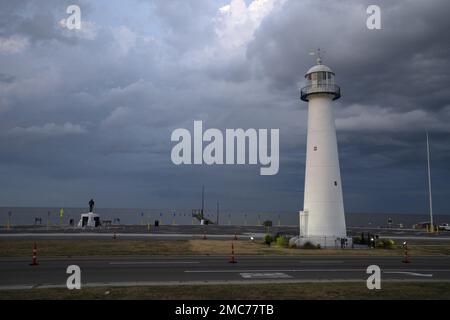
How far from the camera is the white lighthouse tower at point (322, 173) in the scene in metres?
31.7

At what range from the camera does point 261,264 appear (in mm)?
20328

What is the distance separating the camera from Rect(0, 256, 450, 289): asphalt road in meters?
14.9

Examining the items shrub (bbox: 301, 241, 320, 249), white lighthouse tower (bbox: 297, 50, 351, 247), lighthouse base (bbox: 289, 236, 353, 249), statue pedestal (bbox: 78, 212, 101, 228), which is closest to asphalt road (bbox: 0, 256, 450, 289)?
shrub (bbox: 301, 241, 320, 249)

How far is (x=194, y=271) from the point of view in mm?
17422

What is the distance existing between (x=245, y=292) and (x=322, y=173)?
68.9 ft

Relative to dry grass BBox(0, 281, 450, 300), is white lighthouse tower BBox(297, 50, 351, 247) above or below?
above

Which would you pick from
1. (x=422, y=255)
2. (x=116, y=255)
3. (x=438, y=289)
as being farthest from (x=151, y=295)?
(x=422, y=255)

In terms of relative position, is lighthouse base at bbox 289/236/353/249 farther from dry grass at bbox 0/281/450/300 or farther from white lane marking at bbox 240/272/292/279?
dry grass at bbox 0/281/450/300

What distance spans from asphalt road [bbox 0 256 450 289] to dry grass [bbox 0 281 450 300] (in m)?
1.45

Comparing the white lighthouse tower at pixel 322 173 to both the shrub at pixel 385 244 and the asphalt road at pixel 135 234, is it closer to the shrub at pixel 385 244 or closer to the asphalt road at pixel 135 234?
the shrub at pixel 385 244

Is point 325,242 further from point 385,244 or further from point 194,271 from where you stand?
point 194,271

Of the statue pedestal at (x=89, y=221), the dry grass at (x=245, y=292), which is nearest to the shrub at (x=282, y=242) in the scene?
the dry grass at (x=245, y=292)

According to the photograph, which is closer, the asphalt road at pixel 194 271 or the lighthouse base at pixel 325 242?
the asphalt road at pixel 194 271

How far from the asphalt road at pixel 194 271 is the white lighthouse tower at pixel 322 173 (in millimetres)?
9158
